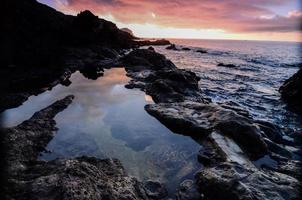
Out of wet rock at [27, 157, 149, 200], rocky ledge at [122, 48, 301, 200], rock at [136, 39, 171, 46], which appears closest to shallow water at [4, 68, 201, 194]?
rocky ledge at [122, 48, 301, 200]

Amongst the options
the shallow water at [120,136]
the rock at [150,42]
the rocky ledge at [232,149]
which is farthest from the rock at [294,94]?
the rock at [150,42]

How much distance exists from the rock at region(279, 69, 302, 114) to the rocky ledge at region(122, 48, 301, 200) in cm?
633

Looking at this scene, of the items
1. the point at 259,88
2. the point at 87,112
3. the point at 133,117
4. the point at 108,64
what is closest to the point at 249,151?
the point at 133,117

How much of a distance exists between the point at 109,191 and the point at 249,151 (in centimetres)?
694

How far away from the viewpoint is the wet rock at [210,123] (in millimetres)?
11703

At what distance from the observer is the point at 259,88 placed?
97.8 feet

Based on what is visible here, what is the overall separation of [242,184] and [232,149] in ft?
10.2

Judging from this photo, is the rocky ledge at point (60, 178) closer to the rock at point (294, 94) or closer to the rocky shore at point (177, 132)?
the rocky shore at point (177, 132)

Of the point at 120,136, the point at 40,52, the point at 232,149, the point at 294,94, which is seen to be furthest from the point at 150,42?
the point at 232,149

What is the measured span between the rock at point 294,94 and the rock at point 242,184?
44.3 ft

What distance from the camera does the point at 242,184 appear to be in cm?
762

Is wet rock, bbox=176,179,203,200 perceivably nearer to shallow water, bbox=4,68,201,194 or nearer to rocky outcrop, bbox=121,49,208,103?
shallow water, bbox=4,68,201,194

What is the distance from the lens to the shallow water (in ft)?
33.1

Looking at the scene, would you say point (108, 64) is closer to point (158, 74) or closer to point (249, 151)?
point (158, 74)
